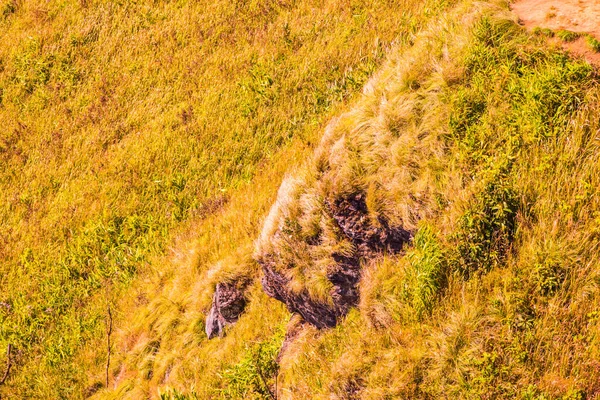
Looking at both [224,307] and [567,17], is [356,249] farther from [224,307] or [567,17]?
[567,17]

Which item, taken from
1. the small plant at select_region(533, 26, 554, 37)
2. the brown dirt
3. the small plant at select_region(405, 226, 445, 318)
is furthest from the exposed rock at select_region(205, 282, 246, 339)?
the brown dirt

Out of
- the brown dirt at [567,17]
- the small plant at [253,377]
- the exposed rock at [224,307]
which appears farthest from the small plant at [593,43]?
the exposed rock at [224,307]

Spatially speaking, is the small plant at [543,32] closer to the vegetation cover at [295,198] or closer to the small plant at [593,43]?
the vegetation cover at [295,198]

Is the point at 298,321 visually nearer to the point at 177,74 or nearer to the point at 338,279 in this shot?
the point at 338,279

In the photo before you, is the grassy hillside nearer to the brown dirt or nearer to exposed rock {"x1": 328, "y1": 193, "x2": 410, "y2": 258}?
exposed rock {"x1": 328, "y1": 193, "x2": 410, "y2": 258}

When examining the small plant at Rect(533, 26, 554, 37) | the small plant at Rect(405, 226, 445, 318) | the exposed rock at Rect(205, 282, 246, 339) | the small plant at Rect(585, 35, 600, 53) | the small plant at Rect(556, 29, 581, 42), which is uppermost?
the small plant at Rect(533, 26, 554, 37)

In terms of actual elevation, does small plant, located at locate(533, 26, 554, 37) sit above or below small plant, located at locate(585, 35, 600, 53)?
above

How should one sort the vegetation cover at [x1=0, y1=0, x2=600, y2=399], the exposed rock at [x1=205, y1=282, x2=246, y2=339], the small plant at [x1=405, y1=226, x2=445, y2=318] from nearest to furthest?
the vegetation cover at [x1=0, y1=0, x2=600, y2=399] < the small plant at [x1=405, y1=226, x2=445, y2=318] < the exposed rock at [x1=205, y1=282, x2=246, y2=339]

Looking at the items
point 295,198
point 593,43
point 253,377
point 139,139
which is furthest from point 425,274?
point 139,139
